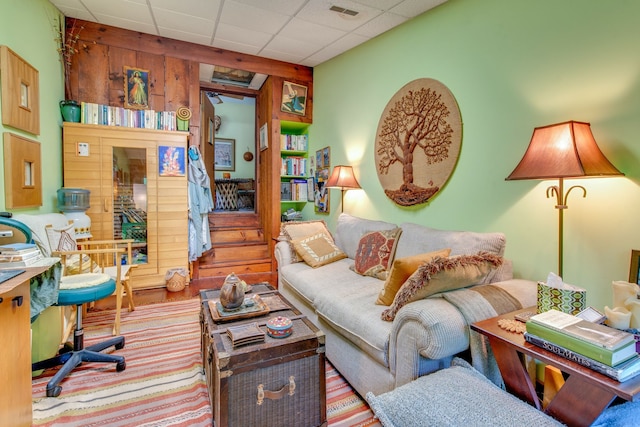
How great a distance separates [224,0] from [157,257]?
2.73 meters

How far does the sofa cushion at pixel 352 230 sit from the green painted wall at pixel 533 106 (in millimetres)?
304

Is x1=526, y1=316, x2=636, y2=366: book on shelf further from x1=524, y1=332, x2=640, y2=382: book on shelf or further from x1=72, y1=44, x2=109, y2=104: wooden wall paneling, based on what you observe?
x1=72, y1=44, x2=109, y2=104: wooden wall paneling

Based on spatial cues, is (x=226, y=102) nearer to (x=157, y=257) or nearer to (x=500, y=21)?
(x=157, y=257)

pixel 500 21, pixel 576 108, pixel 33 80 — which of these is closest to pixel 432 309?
pixel 576 108

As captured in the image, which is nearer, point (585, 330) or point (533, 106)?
point (585, 330)

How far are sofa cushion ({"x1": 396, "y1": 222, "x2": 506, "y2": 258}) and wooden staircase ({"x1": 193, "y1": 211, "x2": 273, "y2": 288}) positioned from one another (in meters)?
2.26

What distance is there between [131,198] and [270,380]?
2.95m

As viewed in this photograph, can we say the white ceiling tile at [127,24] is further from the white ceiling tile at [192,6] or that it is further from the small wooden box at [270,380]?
the small wooden box at [270,380]

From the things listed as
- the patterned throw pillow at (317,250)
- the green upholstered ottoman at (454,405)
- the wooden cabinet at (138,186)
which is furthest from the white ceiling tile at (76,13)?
the green upholstered ottoman at (454,405)

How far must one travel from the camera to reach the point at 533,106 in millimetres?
1820

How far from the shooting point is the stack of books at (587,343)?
0.92m

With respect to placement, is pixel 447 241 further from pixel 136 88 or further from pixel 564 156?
pixel 136 88

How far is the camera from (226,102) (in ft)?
22.0

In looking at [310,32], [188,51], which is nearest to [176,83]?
[188,51]
